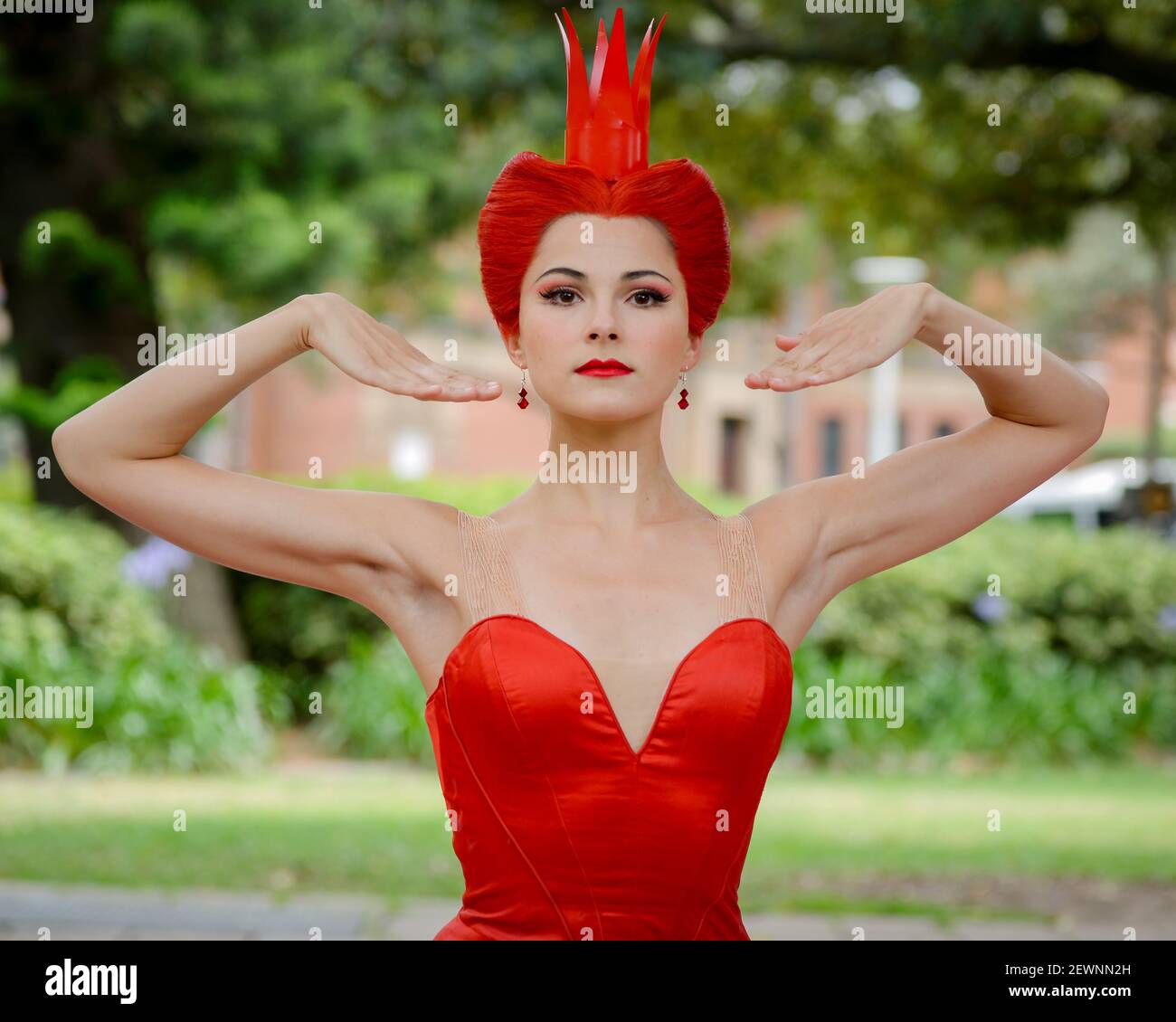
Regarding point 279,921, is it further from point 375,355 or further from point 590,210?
point 590,210

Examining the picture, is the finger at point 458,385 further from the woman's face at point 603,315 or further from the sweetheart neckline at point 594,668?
the sweetheart neckline at point 594,668

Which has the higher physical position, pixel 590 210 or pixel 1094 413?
pixel 590 210

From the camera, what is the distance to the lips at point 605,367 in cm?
257

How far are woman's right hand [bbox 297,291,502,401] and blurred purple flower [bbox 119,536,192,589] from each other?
796 centimetres

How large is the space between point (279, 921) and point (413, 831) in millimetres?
1844

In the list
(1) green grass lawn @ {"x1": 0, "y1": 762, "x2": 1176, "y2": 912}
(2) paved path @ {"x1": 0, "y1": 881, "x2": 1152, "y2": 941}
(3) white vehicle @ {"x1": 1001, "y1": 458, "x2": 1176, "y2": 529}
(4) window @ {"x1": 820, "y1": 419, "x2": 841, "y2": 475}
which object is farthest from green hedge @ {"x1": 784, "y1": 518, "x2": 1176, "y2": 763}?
(4) window @ {"x1": 820, "y1": 419, "x2": 841, "y2": 475}

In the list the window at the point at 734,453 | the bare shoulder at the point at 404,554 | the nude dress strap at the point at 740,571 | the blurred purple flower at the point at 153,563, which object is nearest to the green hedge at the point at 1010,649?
the blurred purple flower at the point at 153,563

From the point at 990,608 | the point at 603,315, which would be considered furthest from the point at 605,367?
the point at 990,608

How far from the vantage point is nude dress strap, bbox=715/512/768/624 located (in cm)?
258

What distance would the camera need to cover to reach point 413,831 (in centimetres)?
779

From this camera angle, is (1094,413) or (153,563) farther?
(153,563)

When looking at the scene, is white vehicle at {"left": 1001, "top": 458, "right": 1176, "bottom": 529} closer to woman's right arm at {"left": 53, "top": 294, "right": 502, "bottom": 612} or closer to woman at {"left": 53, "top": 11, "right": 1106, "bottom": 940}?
woman at {"left": 53, "top": 11, "right": 1106, "bottom": 940}
